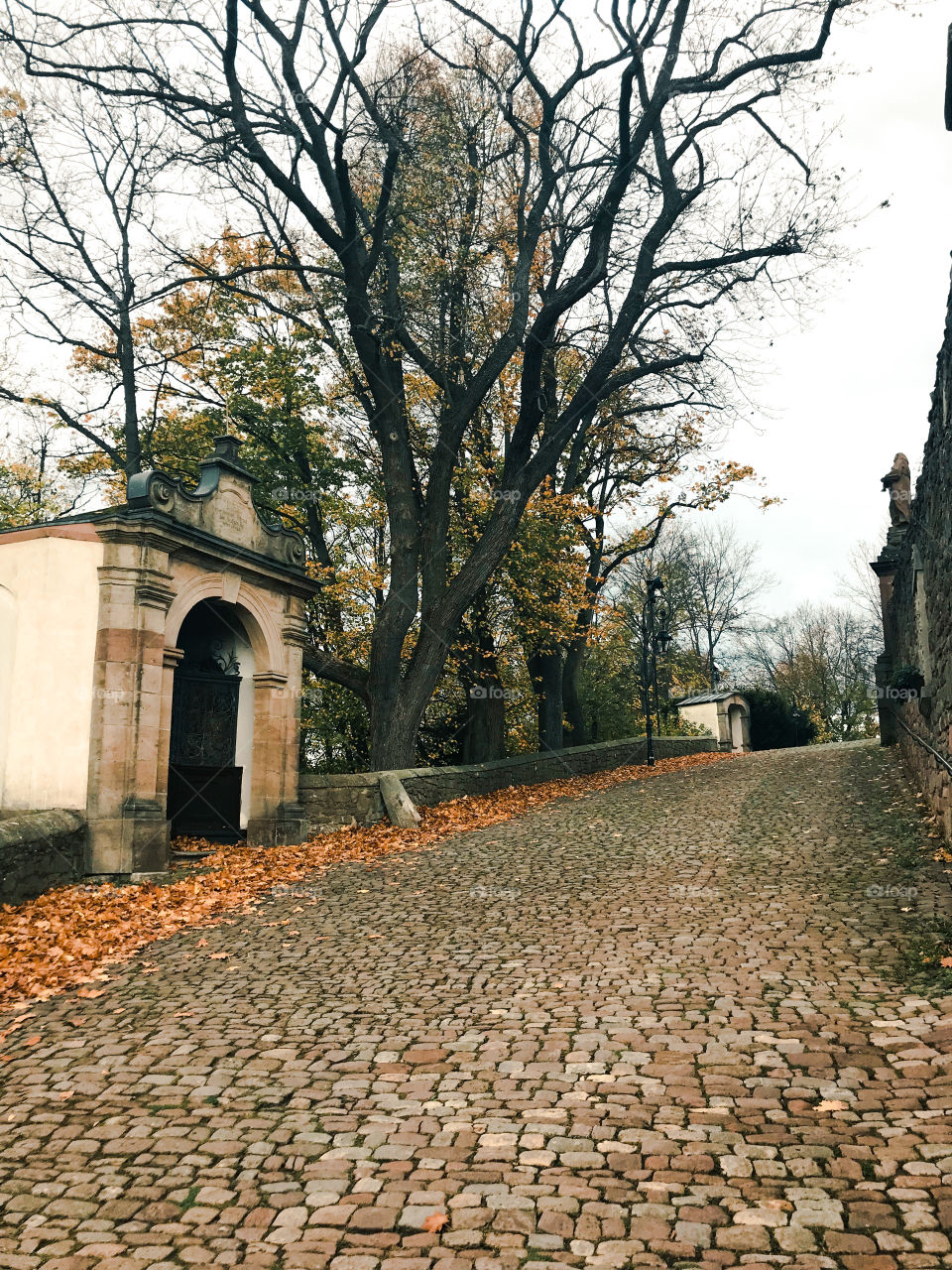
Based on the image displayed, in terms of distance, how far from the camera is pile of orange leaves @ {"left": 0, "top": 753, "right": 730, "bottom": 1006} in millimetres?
6668

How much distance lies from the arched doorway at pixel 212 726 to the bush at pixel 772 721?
24.3 metres

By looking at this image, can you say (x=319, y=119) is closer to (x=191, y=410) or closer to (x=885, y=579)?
(x=191, y=410)

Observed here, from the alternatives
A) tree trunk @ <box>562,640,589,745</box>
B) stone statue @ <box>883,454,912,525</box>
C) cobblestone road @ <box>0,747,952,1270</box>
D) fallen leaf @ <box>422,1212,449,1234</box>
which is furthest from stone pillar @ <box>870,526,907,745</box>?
fallen leaf @ <box>422,1212,449,1234</box>

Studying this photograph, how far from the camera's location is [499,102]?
15.8 metres

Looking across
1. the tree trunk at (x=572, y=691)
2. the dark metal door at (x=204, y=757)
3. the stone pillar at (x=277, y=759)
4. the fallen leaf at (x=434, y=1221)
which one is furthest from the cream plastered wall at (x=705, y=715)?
the fallen leaf at (x=434, y=1221)

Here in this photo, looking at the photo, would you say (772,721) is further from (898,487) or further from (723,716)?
(898,487)

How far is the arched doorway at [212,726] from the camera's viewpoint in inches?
477

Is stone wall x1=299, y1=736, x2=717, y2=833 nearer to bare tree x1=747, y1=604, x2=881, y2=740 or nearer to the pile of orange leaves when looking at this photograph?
the pile of orange leaves

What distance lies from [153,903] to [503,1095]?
5.53 metres

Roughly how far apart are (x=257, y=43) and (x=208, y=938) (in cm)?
1263

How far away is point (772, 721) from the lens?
34.3 m

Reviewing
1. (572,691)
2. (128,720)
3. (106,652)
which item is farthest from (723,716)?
(106,652)

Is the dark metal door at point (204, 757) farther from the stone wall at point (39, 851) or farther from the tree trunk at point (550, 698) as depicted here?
the tree trunk at point (550, 698)

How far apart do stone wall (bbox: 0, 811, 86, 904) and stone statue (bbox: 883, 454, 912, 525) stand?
15.3 m
